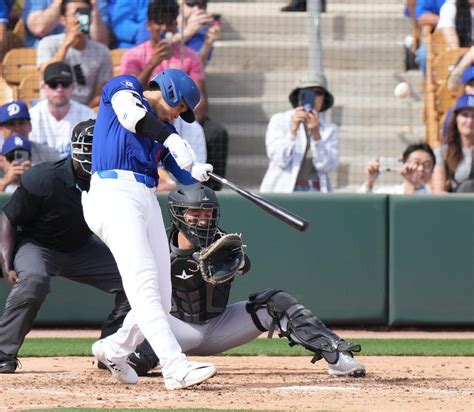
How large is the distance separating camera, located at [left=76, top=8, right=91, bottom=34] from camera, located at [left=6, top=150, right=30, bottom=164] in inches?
66.2

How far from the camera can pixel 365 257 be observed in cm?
902

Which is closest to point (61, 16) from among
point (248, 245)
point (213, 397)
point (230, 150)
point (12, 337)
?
point (230, 150)

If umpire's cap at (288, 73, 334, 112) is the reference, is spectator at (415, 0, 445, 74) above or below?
above

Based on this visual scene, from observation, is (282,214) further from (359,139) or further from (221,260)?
(359,139)

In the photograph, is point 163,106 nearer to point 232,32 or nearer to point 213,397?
point 213,397

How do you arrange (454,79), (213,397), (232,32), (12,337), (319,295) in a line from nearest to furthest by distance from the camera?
(213,397), (12,337), (319,295), (454,79), (232,32)

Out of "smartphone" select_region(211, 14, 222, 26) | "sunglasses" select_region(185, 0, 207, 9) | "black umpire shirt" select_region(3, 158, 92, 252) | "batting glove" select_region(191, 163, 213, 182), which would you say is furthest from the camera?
"smartphone" select_region(211, 14, 222, 26)

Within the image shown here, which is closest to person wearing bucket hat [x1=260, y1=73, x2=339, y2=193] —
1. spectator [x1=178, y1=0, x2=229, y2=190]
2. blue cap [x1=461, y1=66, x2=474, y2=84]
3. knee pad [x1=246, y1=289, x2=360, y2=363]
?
spectator [x1=178, y1=0, x2=229, y2=190]

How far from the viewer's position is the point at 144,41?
10.6 metres

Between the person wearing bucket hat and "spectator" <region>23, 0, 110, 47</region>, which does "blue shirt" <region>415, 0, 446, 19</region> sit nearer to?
the person wearing bucket hat

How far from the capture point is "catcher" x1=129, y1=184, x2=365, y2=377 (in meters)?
6.12

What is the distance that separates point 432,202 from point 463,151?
2.56 ft

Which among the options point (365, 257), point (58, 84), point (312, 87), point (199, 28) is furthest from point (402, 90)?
point (58, 84)

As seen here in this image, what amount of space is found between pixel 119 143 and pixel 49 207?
1489 mm
